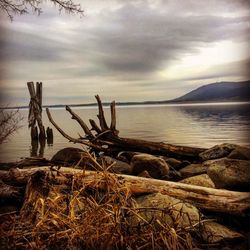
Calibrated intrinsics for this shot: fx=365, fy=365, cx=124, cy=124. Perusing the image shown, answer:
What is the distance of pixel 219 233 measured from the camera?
366 centimetres

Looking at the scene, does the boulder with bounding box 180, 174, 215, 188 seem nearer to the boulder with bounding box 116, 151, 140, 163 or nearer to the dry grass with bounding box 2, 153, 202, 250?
the dry grass with bounding box 2, 153, 202, 250

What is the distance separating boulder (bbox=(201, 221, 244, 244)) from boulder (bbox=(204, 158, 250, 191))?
869 mm

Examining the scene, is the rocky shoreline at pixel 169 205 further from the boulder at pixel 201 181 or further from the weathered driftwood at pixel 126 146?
the weathered driftwood at pixel 126 146

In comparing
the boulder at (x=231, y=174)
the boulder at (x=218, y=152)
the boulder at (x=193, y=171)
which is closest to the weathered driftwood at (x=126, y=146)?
the boulder at (x=218, y=152)

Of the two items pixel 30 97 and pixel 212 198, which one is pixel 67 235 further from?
pixel 30 97

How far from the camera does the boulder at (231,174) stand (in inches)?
179

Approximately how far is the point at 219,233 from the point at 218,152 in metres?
4.67

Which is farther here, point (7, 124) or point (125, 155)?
point (125, 155)

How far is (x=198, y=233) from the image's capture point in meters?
3.28

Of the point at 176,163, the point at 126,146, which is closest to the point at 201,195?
the point at 176,163

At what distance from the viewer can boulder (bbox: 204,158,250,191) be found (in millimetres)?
4555

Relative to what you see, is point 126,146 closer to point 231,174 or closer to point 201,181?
point 201,181

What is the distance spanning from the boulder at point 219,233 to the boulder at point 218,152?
4.39 m

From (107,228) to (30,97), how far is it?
1580 cm
